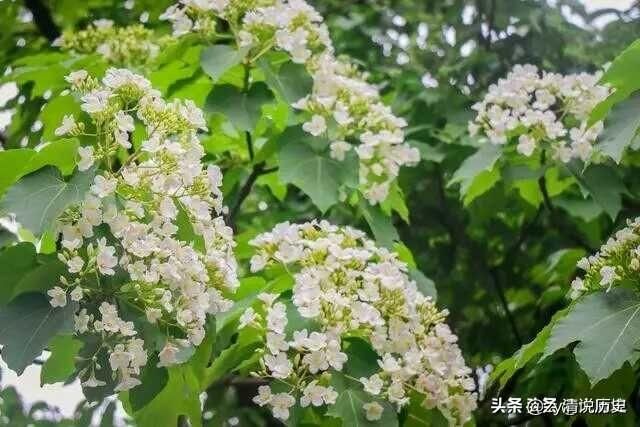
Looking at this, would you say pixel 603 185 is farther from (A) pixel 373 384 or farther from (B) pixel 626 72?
(A) pixel 373 384

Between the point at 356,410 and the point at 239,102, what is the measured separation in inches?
34.9

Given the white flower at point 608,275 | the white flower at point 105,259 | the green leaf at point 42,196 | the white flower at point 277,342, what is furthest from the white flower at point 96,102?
the white flower at point 608,275

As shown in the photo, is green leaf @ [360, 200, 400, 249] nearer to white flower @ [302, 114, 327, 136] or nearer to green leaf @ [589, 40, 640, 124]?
white flower @ [302, 114, 327, 136]

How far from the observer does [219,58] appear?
265 centimetres

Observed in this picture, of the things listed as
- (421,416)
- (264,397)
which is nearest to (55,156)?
(264,397)

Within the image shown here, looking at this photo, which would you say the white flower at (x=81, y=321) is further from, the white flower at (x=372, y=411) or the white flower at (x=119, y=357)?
the white flower at (x=372, y=411)

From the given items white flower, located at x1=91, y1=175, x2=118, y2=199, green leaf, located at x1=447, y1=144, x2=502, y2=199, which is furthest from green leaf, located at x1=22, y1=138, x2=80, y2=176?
green leaf, located at x1=447, y1=144, x2=502, y2=199

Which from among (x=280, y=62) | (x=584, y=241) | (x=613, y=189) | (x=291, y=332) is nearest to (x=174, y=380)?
(x=291, y=332)

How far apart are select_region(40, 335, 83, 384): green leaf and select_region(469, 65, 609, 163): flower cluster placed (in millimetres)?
1370

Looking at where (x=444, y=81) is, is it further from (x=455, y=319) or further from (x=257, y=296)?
(x=257, y=296)

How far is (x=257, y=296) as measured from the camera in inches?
94.7

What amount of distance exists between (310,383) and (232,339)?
19.6 inches

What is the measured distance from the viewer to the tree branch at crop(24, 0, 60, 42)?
389 centimetres

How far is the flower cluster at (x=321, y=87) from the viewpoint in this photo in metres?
2.68
